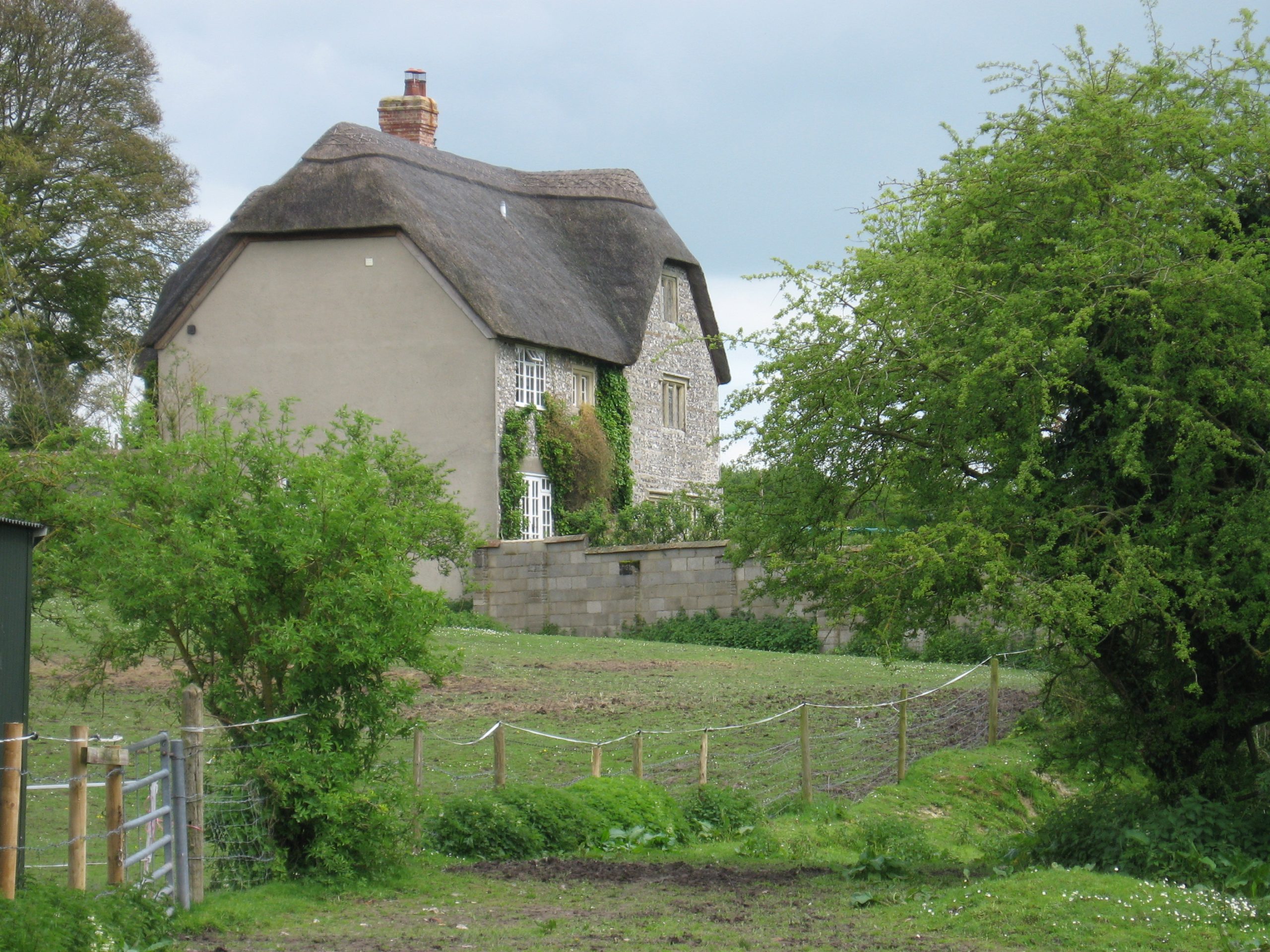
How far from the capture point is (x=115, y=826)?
9367 millimetres

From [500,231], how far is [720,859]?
25145mm

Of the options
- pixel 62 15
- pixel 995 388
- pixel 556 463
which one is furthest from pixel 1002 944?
pixel 62 15

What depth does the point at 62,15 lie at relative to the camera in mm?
41094

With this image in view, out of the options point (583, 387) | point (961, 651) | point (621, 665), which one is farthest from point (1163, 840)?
point (583, 387)

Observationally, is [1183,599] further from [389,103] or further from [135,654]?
[389,103]

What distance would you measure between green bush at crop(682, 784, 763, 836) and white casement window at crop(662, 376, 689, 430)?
24.7 metres

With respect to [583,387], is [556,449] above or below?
below

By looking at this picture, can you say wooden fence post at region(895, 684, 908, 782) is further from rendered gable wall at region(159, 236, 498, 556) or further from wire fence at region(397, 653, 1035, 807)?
rendered gable wall at region(159, 236, 498, 556)

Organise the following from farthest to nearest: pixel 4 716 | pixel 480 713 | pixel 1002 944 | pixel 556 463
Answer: pixel 556 463 → pixel 480 713 → pixel 4 716 → pixel 1002 944

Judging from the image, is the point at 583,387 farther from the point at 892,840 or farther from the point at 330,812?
the point at 330,812

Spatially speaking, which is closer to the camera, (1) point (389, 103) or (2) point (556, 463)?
(2) point (556, 463)

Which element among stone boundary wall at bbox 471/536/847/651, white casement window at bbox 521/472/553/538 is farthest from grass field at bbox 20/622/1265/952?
white casement window at bbox 521/472/553/538

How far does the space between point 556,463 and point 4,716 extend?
23741mm

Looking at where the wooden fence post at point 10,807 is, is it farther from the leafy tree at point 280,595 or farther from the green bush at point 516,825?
the green bush at point 516,825
